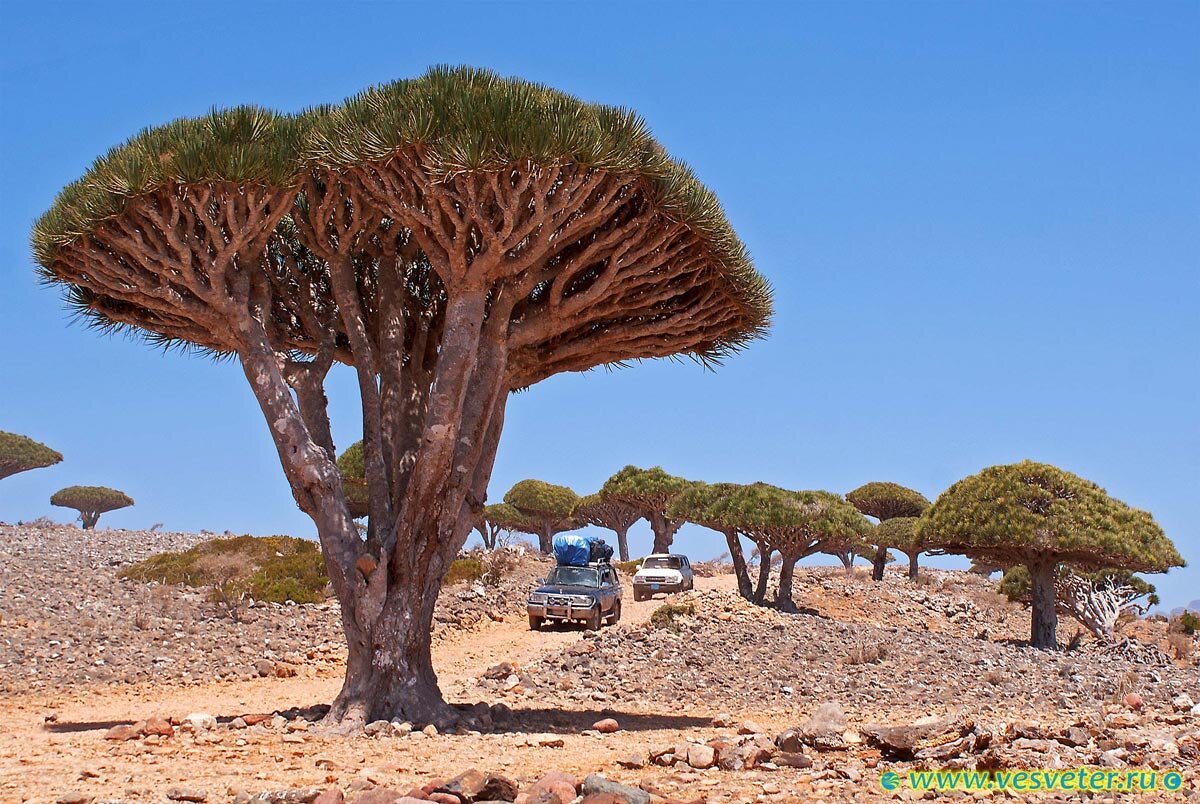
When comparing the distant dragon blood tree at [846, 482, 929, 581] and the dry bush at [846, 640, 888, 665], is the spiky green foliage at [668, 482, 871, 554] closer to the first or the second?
the dry bush at [846, 640, 888, 665]

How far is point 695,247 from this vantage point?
11648 mm

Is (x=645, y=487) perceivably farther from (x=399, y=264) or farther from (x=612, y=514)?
(x=399, y=264)

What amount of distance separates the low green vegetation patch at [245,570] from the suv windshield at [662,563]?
12.6 metres

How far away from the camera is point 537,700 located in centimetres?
1409

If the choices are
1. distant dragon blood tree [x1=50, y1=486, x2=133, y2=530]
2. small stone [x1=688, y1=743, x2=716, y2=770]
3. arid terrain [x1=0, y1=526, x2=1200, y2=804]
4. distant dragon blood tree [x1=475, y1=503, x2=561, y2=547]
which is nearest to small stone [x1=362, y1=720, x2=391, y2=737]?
arid terrain [x1=0, y1=526, x2=1200, y2=804]

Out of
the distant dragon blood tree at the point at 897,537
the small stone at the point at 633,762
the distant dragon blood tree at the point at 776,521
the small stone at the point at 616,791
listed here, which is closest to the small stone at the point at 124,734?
the small stone at the point at 633,762

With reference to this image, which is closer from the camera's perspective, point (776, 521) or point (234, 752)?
point (234, 752)

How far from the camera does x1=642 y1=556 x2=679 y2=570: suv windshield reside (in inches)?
1318

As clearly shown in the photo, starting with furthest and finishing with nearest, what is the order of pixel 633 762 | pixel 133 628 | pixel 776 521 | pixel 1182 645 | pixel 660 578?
pixel 660 578, pixel 776 521, pixel 1182 645, pixel 133 628, pixel 633 762

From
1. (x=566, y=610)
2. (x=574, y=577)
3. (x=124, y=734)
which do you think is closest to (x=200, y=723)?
(x=124, y=734)

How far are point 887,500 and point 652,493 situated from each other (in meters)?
16.2

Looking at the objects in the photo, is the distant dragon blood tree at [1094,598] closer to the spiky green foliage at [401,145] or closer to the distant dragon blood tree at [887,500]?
the spiky green foliage at [401,145]

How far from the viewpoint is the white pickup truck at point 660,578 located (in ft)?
106

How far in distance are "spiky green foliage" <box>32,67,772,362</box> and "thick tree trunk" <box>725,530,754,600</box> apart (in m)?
21.5
